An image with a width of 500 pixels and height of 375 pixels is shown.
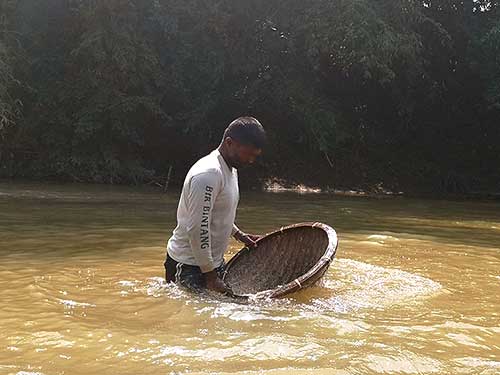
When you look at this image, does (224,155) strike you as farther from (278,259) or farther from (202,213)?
(278,259)

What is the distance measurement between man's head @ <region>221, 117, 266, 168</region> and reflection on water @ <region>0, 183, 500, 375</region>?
981mm

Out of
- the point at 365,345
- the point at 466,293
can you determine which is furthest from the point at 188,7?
the point at 365,345

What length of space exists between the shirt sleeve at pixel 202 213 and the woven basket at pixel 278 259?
3.24 feet

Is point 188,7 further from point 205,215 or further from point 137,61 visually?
point 205,215

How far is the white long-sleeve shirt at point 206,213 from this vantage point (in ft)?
13.6

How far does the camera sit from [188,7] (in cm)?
1731

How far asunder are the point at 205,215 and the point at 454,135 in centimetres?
1958

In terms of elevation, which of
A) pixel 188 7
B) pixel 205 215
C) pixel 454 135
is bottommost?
pixel 205 215

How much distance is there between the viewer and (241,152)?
4266 mm

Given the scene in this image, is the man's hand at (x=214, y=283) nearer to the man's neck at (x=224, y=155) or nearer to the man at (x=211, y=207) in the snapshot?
the man at (x=211, y=207)

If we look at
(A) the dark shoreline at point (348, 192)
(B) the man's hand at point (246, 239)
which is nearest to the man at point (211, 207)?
(B) the man's hand at point (246, 239)

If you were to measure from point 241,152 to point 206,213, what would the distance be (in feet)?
1.56

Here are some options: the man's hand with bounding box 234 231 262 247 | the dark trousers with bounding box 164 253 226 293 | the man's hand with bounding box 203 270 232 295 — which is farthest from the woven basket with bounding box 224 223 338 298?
the man's hand with bounding box 203 270 232 295

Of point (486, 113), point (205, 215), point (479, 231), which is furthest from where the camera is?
point (486, 113)
